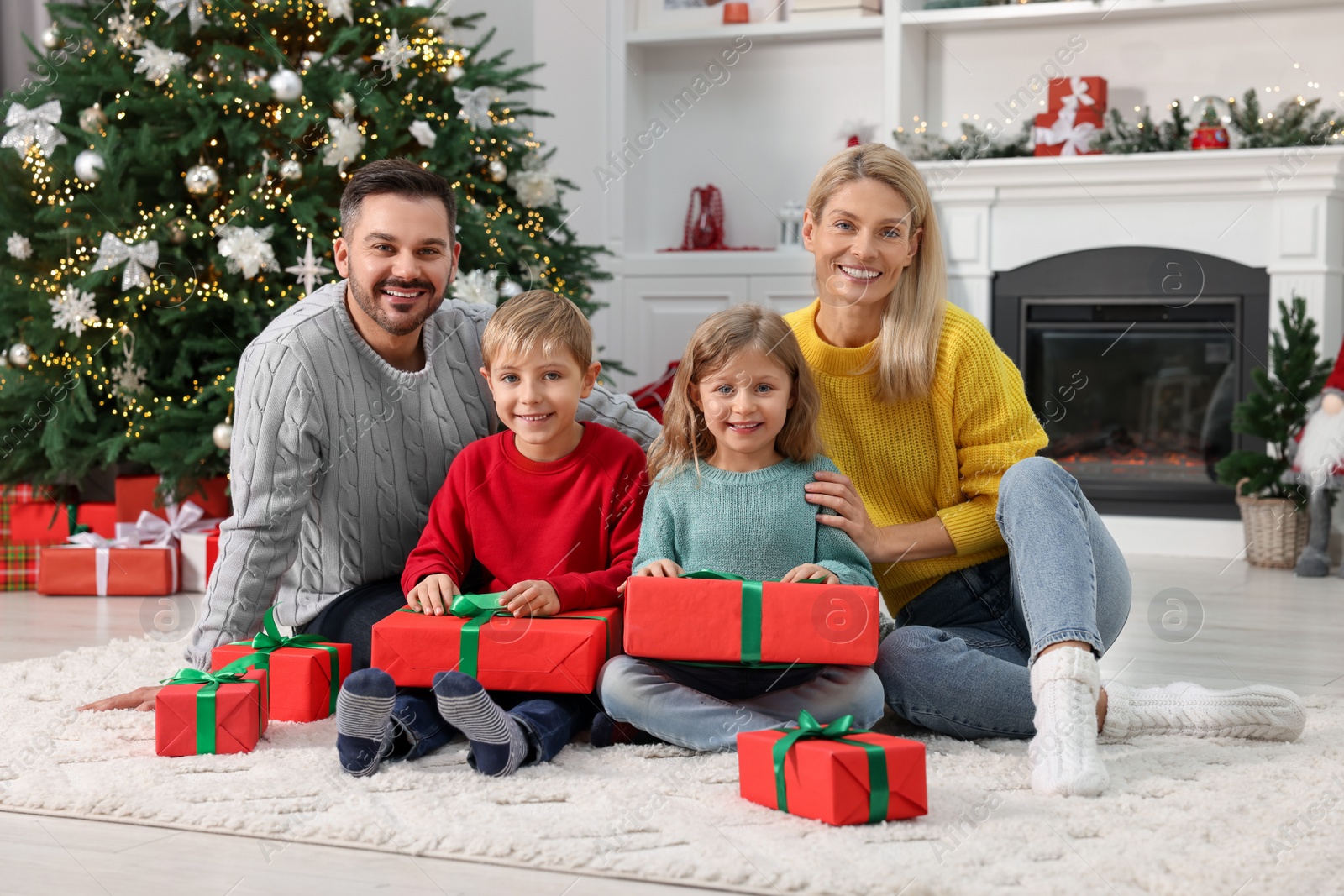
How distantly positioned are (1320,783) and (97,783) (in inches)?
54.0

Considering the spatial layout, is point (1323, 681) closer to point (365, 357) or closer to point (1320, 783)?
point (1320, 783)

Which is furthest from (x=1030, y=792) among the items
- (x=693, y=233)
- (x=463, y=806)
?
Answer: (x=693, y=233)

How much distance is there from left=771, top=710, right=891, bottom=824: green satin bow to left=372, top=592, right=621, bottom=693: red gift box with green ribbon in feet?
1.04

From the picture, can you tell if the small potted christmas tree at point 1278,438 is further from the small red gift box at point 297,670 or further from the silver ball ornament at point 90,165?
the silver ball ornament at point 90,165

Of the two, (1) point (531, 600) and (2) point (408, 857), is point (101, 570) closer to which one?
(1) point (531, 600)

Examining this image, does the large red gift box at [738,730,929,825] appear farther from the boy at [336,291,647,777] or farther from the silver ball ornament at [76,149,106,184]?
the silver ball ornament at [76,149,106,184]

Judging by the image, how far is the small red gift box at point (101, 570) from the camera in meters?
2.83

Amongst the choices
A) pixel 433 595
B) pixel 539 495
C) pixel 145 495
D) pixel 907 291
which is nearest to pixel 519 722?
pixel 433 595

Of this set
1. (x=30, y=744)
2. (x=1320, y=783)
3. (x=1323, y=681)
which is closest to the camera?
(x=1320, y=783)

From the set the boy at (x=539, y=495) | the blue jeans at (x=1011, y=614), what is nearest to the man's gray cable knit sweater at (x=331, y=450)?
the boy at (x=539, y=495)

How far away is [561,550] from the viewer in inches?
67.0

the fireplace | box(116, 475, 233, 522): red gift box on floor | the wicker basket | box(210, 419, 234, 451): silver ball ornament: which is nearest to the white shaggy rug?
box(210, 419, 234, 451): silver ball ornament

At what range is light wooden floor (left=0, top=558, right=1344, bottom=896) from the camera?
117 centimetres

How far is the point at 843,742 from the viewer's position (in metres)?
1.31
